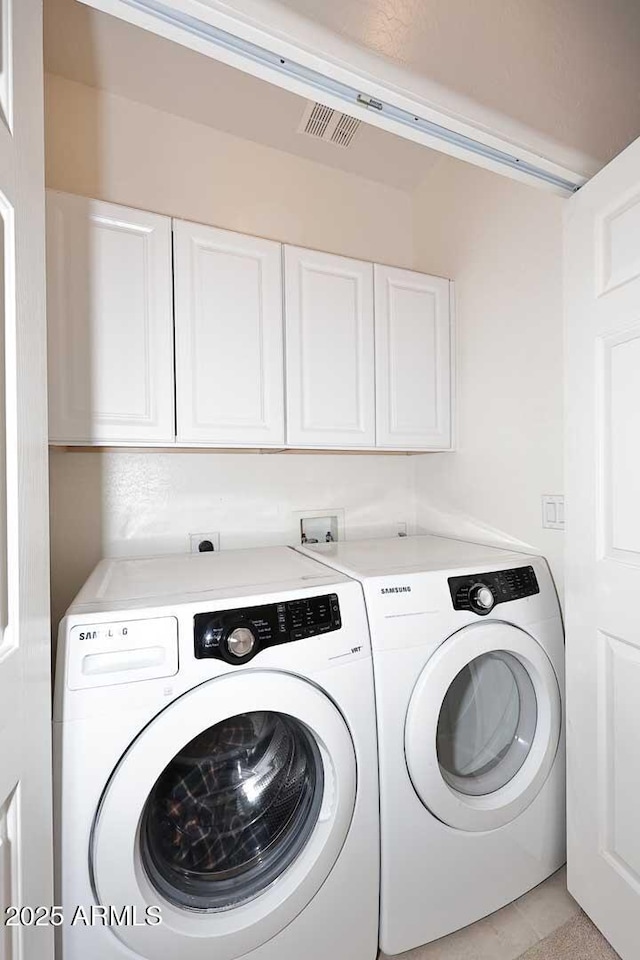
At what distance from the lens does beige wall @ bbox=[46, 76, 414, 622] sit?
1555 mm

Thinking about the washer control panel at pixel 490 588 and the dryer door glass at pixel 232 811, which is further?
the washer control panel at pixel 490 588

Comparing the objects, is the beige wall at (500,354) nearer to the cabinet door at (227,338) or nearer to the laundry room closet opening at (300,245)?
the laundry room closet opening at (300,245)

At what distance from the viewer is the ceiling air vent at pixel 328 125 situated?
168 centimetres

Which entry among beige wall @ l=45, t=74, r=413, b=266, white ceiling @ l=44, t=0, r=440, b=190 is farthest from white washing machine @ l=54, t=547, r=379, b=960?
white ceiling @ l=44, t=0, r=440, b=190

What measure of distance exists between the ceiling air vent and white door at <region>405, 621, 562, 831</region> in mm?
1934

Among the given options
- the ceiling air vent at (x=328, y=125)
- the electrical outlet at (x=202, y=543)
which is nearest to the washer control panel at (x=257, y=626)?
the electrical outlet at (x=202, y=543)

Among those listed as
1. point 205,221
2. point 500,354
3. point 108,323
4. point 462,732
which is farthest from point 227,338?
point 462,732

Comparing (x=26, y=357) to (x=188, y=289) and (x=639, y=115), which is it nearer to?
(x=188, y=289)

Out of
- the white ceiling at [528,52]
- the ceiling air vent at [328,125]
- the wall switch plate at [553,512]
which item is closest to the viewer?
the white ceiling at [528,52]

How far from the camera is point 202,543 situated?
172 cm

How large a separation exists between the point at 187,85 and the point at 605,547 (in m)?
2.07

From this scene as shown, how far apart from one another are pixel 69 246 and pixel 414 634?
146cm

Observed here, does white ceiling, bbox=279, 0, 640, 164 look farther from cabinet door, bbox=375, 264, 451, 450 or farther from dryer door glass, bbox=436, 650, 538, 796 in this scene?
dryer door glass, bbox=436, 650, 538, 796

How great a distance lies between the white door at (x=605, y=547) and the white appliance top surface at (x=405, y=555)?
10.8 inches
